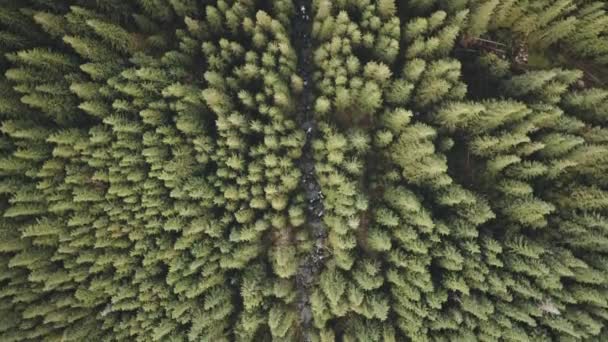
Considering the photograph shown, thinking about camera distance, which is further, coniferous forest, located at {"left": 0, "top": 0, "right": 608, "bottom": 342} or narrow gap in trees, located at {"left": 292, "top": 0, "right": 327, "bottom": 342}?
narrow gap in trees, located at {"left": 292, "top": 0, "right": 327, "bottom": 342}

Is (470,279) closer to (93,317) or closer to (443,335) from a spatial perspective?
(443,335)

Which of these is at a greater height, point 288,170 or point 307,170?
point 288,170

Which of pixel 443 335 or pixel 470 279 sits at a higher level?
pixel 470 279

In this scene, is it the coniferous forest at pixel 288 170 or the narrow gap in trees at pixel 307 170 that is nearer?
the coniferous forest at pixel 288 170

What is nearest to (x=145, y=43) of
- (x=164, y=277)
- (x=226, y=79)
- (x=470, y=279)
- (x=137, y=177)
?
(x=226, y=79)
